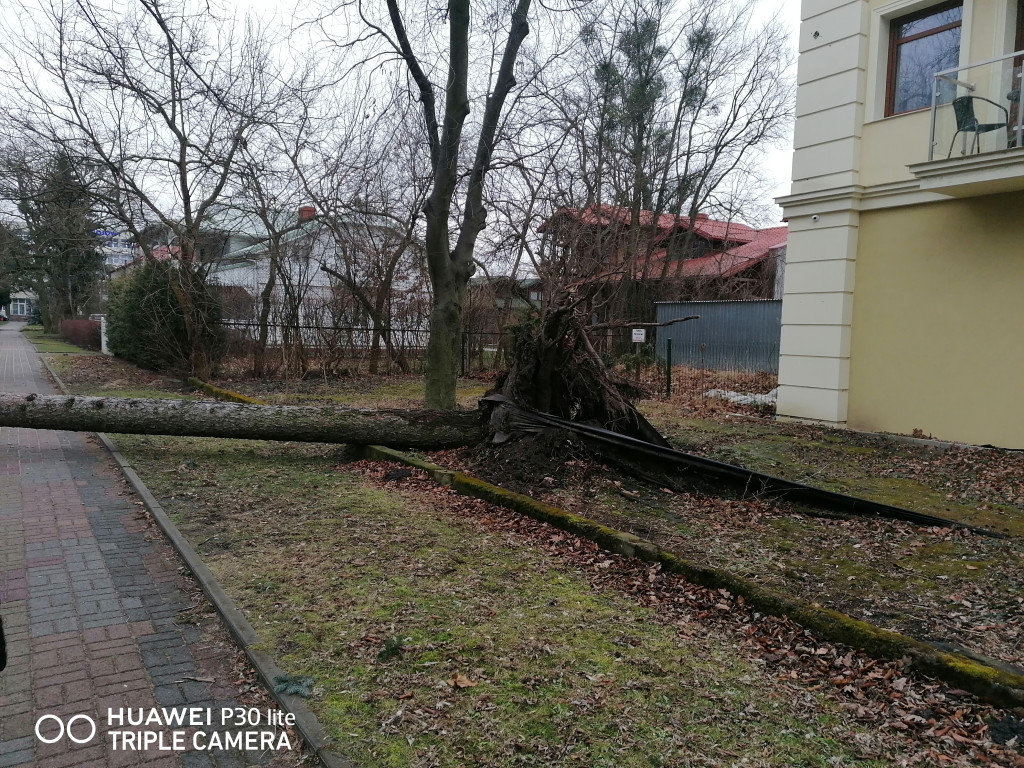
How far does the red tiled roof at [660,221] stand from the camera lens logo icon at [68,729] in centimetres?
1572

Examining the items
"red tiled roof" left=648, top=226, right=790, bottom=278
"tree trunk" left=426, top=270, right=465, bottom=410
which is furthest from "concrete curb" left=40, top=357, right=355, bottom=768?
"red tiled roof" left=648, top=226, right=790, bottom=278

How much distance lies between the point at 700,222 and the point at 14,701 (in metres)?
31.7

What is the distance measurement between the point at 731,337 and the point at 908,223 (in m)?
6.67

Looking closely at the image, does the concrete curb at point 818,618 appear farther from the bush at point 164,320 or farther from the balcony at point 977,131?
the bush at point 164,320

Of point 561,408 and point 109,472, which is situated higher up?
point 561,408

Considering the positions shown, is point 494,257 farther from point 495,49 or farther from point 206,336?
point 495,49

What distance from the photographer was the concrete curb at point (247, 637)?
299cm

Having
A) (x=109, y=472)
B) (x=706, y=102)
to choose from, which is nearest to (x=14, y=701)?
(x=109, y=472)

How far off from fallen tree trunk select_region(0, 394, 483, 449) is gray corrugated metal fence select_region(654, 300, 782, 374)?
9.76m

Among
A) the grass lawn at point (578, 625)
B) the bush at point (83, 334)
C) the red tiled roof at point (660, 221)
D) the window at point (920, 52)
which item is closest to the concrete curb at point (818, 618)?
the grass lawn at point (578, 625)

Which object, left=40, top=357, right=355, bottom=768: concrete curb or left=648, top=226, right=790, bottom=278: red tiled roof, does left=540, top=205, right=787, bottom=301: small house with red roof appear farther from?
left=40, top=357, right=355, bottom=768: concrete curb

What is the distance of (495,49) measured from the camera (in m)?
11.4

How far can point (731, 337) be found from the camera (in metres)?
17.7

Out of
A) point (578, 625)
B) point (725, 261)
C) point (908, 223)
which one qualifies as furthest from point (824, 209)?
point (725, 261)
